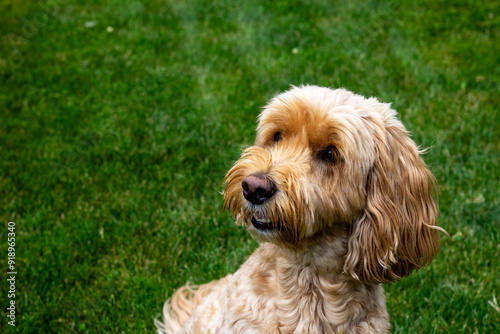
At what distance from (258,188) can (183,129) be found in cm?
288

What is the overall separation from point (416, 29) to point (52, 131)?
467cm

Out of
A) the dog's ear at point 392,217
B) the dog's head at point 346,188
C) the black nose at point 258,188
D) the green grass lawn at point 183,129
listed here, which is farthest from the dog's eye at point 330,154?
the green grass lawn at point 183,129

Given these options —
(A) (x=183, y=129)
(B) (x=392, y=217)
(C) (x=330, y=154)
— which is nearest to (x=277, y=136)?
(C) (x=330, y=154)

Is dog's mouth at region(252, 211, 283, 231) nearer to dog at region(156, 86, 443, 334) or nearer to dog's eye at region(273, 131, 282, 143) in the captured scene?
dog at region(156, 86, 443, 334)

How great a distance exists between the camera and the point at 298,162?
7.70 feet

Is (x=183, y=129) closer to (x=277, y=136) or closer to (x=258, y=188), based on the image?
(x=277, y=136)

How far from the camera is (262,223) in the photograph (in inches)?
90.7

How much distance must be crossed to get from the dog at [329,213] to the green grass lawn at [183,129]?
1.12 metres

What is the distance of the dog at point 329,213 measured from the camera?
226cm

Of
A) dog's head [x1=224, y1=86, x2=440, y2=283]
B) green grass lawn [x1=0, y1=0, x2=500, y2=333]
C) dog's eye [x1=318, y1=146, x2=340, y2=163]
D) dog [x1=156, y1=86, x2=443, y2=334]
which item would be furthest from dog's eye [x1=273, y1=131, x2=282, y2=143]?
green grass lawn [x1=0, y1=0, x2=500, y2=333]

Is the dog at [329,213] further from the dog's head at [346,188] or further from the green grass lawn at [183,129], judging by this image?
the green grass lawn at [183,129]

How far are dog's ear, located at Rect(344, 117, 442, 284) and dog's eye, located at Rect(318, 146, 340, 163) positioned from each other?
187 mm

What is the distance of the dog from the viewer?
89.0 inches

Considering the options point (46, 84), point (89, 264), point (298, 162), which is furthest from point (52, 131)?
point (298, 162)
